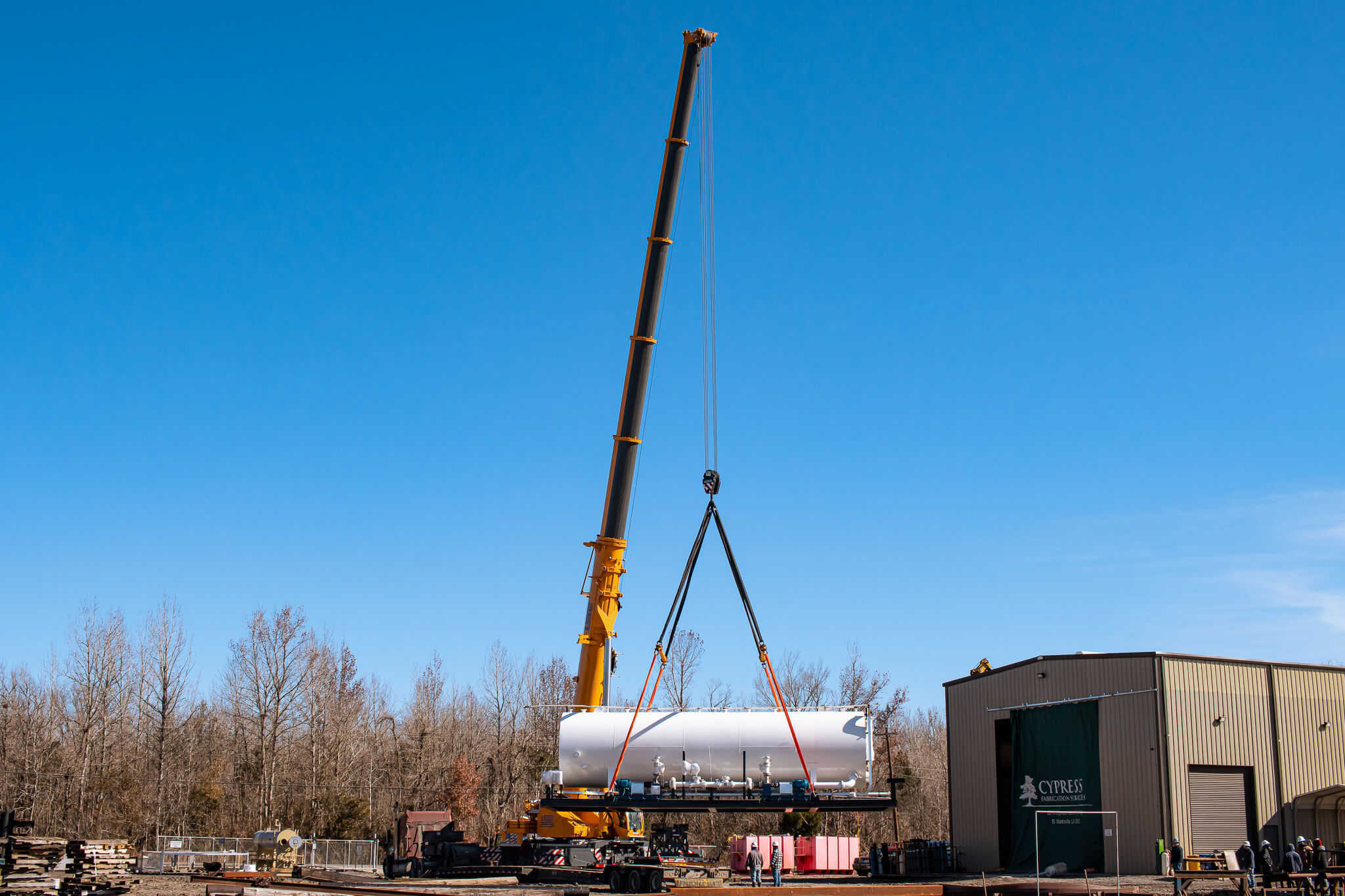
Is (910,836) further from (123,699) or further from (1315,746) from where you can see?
(123,699)

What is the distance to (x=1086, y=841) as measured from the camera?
3525 cm

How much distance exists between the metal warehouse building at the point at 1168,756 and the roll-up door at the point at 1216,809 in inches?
1.6

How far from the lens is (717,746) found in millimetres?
30469

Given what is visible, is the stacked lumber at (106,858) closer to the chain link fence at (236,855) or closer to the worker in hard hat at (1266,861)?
the chain link fence at (236,855)

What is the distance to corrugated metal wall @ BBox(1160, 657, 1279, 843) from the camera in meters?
33.6

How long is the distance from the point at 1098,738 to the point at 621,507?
17589mm

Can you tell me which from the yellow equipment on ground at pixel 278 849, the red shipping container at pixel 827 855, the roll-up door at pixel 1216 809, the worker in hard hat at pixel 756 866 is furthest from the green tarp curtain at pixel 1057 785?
the yellow equipment on ground at pixel 278 849

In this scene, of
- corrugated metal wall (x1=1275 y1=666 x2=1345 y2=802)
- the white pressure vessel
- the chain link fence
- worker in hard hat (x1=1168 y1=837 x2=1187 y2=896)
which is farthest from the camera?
the chain link fence

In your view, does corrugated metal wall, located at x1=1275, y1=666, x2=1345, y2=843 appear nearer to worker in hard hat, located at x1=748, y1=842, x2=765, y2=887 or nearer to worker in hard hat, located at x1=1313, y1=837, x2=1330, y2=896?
worker in hard hat, located at x1=1313, y1=837, x2=1330, y2=896

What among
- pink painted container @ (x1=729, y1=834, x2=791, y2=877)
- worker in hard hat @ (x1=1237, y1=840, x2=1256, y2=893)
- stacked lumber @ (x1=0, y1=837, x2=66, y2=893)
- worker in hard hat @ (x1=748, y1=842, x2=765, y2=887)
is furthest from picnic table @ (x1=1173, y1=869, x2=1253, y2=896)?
stacked lumber @ (x1=0, y1=837, x2=66, y2=893)

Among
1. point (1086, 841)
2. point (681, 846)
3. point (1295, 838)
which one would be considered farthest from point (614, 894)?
point (1295, 838)

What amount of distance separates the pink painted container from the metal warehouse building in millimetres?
9898

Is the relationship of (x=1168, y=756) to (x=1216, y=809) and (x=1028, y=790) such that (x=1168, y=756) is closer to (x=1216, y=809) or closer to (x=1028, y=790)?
(x=1216, y=809)

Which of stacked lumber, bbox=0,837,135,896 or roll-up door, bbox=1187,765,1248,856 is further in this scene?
roll-up door, bbox=1187,765,1248,856
